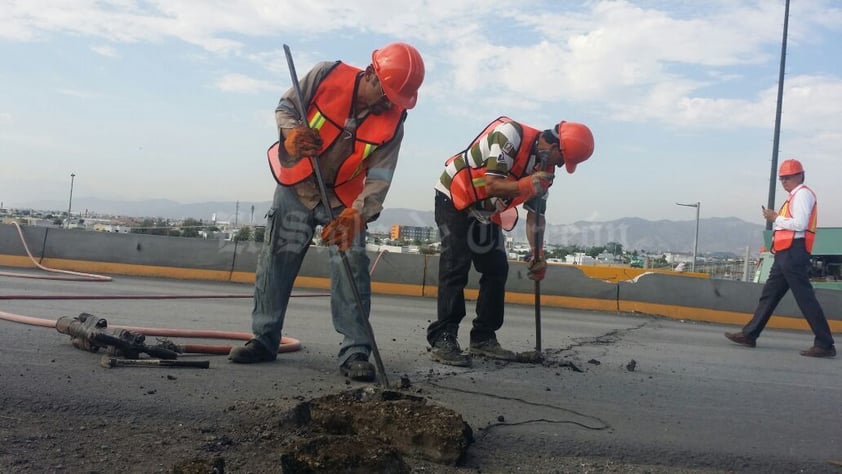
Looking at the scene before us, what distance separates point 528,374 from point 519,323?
11.3 ft

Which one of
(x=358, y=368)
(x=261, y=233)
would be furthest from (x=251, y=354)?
(x=261, y=233)

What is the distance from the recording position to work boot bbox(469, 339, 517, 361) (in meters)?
4.66

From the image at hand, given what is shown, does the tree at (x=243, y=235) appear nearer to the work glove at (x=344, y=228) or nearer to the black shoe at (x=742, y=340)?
the black shoe at (x=742, y=340)

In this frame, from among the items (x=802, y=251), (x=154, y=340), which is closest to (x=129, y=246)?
(x=154, y=340)

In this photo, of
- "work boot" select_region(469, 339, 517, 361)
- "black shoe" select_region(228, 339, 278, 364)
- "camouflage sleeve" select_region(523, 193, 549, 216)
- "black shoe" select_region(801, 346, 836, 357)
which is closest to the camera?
"black shoe" select_region(228, 339, 278, 364)

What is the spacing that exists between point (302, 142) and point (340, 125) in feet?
1.05

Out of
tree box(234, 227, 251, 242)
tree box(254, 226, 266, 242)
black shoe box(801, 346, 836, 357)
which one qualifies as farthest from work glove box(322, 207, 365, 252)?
tree box(234, 227, 251, 242)

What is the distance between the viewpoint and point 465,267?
4.64 m

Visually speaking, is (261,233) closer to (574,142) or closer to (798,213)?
(574,142)

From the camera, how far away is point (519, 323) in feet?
24.8

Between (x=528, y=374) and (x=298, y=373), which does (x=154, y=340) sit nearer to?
(x=298, y=373)

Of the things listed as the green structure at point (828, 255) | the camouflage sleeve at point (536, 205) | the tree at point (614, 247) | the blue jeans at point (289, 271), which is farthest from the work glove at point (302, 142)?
the tree at point (614, 247)

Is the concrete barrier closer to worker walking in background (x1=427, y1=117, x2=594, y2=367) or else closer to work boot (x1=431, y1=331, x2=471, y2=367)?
worker walking in background (x1=427, y1=117, x2=594, y2=367)

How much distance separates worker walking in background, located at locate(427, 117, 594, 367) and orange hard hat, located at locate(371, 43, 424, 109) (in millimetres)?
816
